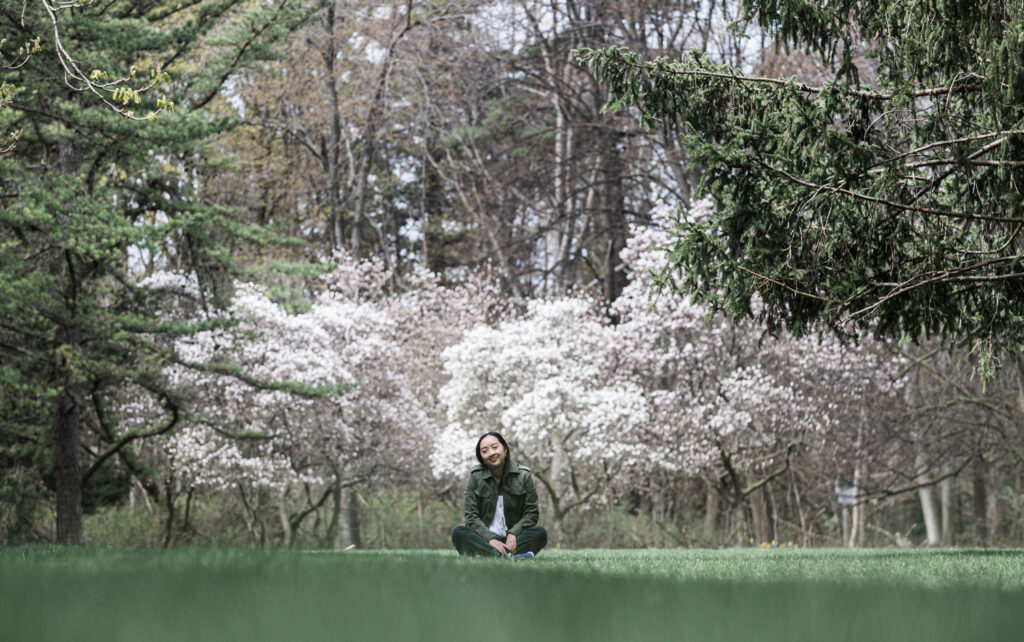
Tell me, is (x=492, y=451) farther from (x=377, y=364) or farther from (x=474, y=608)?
(x=377, y=364)

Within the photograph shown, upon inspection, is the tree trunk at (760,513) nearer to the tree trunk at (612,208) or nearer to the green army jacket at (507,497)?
the tree trunk at (612,208)

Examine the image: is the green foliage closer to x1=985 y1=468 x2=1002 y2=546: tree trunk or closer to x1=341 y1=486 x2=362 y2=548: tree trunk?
x1=341 y1=486 x2=362 y2=548: tree trunk

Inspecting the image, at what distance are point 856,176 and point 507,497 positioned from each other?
415cm

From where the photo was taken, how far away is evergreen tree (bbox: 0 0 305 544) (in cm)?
1550

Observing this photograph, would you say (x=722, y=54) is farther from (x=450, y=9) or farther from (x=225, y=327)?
(x=225, y=327)

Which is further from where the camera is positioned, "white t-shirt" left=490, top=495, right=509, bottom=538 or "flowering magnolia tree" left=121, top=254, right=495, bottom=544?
"flowering magnolia tree" left=121, top=254, right=495, bottom=544

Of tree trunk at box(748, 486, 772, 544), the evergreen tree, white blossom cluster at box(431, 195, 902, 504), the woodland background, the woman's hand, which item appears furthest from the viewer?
tree trunk at box(748, 486, 772, 544)

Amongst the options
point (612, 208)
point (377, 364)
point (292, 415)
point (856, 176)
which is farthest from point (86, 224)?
point (612, 208)

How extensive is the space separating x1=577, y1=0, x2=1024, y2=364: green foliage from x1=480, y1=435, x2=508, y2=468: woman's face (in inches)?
114

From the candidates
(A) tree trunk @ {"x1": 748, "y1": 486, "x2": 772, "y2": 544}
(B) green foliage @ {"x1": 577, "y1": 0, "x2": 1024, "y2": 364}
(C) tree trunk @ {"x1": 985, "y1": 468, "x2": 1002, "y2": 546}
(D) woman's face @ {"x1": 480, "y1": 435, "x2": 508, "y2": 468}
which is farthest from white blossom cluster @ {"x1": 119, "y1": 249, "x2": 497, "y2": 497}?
(C) tree trunk @ {"x1": 985, "y1": 468, "x2": 1002, "y2": 546}

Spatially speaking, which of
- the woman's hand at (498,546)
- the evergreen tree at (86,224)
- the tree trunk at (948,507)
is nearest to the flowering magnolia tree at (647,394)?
the tree trunk at (948,507)

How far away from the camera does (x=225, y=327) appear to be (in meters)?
17.2

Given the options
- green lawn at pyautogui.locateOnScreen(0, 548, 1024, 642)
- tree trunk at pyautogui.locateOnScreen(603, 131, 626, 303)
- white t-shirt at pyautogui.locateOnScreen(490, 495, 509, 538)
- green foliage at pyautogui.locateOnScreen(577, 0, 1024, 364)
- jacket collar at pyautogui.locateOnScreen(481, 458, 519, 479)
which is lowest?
white t-shirt at pyautogui.locateOnScreen(490, 495, 509, 538)

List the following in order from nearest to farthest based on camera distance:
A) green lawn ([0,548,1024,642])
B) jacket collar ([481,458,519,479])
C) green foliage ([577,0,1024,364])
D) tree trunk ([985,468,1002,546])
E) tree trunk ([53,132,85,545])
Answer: green lawn ([0,548,1024,642])
jacket collar ([481,458,519,479])
green foliage ([577,0,1024,364])
tree trunk ([53,132,85,545])
tree trunk ([985,468,1002,546])
